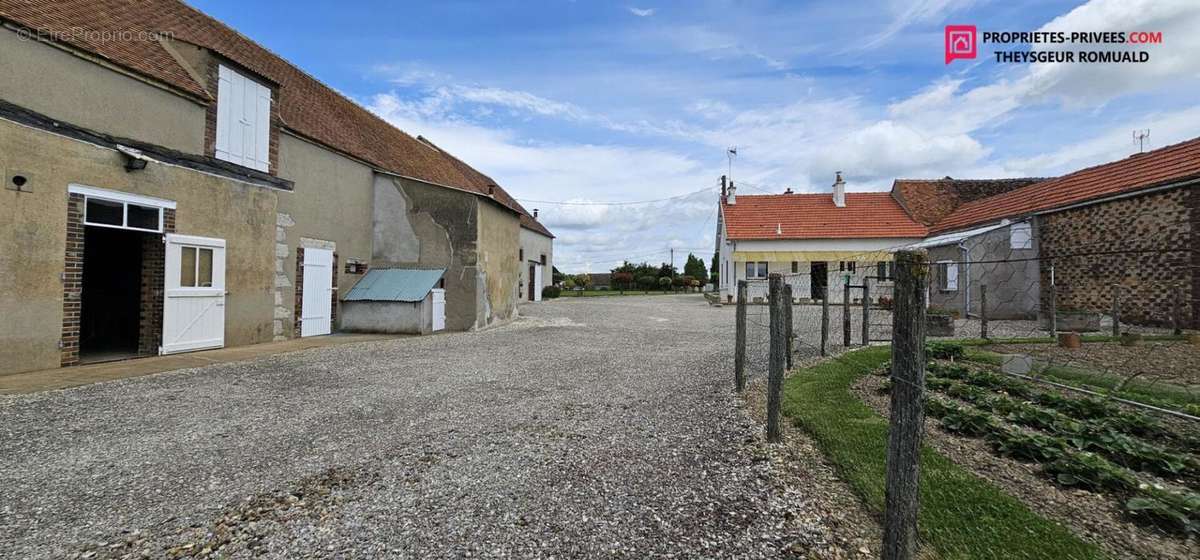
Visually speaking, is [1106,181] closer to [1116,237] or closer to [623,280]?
[1116,237]

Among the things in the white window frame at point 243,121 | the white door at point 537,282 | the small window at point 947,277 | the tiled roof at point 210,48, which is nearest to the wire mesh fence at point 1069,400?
the small window at point 947,277

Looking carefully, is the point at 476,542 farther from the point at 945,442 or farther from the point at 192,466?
the point at 945,442

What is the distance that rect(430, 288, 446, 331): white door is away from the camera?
39.6ft

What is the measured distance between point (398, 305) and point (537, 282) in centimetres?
1658

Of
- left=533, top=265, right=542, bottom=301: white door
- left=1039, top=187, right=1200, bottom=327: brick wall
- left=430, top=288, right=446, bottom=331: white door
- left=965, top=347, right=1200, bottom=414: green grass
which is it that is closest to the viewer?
left=965, top=347, right=1200, bottom=414: green grass

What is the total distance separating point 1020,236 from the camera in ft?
47.5

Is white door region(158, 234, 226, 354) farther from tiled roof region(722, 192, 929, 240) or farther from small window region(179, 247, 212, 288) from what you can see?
tiled roof region(722, 192, 929, 240)

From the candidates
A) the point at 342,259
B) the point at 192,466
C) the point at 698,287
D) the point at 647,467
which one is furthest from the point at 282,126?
the point at 698,287

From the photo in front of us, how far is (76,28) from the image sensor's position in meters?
7.20

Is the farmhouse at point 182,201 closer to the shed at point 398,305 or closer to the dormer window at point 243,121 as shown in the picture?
the dormer window at point 243,121

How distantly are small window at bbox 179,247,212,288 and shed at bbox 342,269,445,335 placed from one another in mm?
3495

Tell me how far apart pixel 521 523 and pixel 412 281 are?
1045cm

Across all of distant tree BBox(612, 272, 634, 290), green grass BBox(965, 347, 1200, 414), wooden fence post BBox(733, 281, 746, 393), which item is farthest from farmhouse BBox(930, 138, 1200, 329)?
distant tree BBox(612, 272, 634, 290)

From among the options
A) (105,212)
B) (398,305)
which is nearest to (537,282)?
(398,305)
